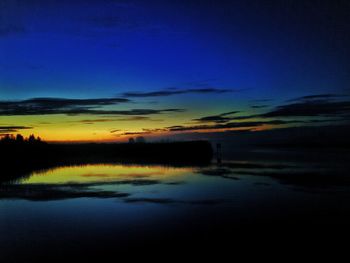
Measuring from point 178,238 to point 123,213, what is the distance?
602 centimetres

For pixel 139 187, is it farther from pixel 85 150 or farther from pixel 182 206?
pixel 85 150

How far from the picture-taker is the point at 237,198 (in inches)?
1063

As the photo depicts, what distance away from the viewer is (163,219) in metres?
20.6

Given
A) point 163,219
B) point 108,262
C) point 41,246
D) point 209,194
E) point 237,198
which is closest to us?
point 108,262

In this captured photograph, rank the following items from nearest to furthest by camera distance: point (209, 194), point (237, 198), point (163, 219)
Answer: point (163, 219)
point (237, 198)
point (209, 194)

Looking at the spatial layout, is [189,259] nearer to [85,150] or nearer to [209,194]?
→ [209,194]

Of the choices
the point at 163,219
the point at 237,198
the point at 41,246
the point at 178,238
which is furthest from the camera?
the point at 237,198

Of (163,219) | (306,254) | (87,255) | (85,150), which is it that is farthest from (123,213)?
(85,150)

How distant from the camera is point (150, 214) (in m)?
21.8

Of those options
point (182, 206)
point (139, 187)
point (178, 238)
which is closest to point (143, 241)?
point (178, 238)

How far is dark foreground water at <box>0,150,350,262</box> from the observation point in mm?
16156

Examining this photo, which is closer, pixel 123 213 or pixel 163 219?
pixel 163 219

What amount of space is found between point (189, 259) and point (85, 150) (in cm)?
9915

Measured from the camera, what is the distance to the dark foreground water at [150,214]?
16.2 metres
